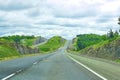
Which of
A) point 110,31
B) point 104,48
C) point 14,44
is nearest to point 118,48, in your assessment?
point 104,48

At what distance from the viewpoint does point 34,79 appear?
18562 mm

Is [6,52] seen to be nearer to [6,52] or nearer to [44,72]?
[6,52]

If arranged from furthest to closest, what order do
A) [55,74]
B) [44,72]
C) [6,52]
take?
[6,52] → [44,72] → [55,74]

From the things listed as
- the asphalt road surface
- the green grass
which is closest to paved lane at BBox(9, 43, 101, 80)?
the asphalt road surface

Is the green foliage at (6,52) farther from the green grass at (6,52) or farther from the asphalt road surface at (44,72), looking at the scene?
the asphalt road surface at (44,72)

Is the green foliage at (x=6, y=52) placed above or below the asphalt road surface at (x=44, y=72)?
below

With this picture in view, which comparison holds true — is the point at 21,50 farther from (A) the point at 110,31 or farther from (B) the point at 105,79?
(B) the point at 105,79

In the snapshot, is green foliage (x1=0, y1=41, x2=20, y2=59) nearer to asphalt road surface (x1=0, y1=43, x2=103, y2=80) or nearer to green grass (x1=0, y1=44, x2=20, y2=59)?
green grass (x1=0, y1=44, x2=20, y2=59)

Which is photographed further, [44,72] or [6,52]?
[6,52]

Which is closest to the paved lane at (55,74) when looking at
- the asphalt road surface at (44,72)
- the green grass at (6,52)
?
the asphalt road surface at (44,72)

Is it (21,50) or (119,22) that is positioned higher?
(119,22)

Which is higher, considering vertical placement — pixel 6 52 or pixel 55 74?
pixel 55 74

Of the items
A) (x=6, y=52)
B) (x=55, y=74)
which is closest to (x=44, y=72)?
(x=55, y=74)

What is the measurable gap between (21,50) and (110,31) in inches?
1944
